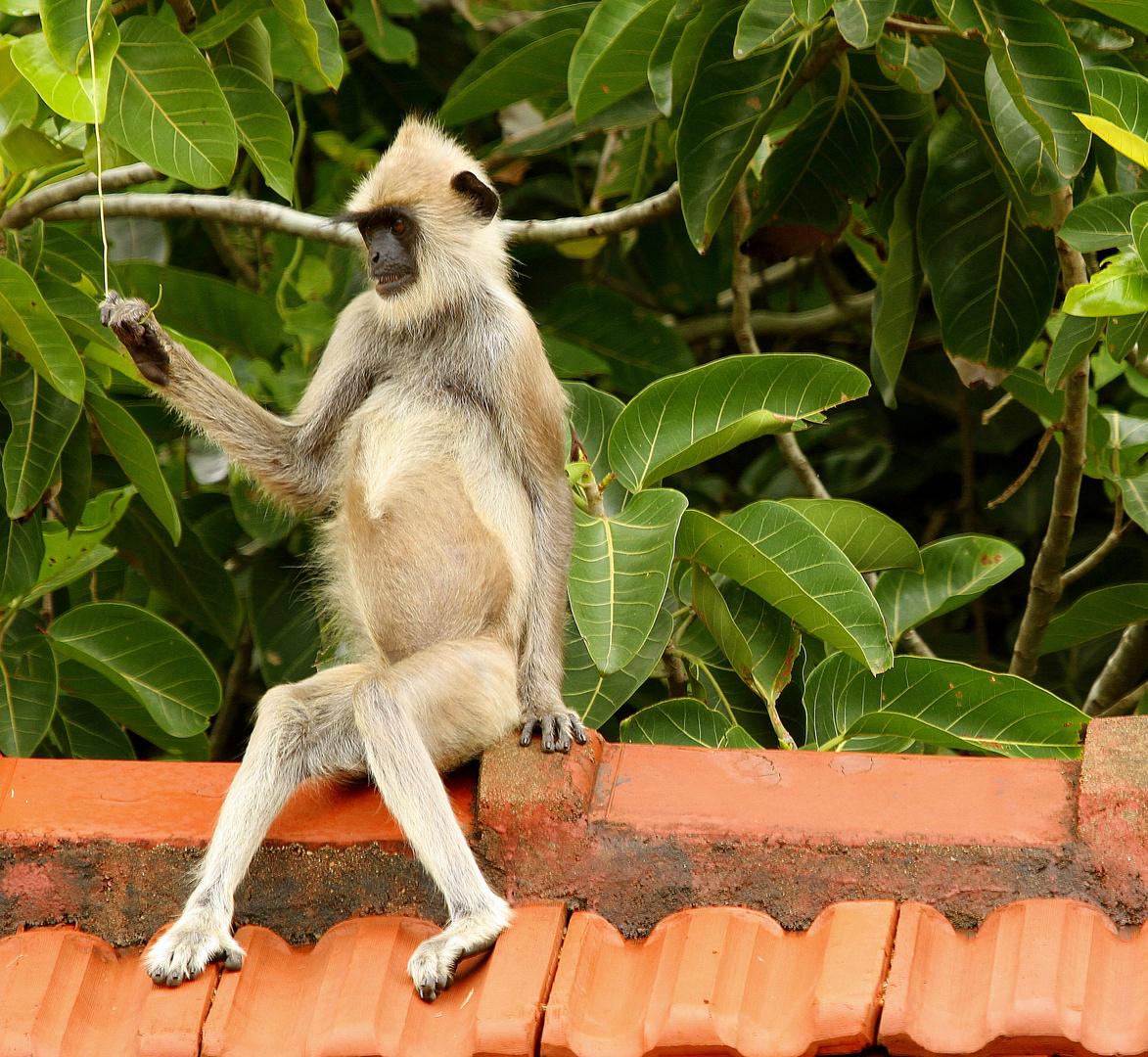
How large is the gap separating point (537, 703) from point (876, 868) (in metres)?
0.94

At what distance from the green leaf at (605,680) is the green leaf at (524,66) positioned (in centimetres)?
156

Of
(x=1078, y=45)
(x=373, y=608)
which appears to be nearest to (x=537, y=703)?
(x=373, y=608)

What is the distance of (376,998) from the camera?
7.43 ft

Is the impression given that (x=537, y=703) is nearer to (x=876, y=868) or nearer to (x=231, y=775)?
(x=231, y=775)

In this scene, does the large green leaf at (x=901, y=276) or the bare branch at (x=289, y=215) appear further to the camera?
the bare branch at (x=289, y=215)

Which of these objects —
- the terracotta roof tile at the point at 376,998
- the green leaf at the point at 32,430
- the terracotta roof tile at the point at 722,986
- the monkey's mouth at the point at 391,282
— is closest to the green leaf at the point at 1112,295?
the terracotta roof tile at the point at 722,986

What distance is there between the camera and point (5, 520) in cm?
338

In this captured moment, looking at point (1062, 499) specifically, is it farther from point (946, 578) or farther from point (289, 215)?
point (289, 215)

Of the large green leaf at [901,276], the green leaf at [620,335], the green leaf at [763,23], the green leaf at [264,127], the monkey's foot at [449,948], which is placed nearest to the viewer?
the monkey's foot at [449,948]

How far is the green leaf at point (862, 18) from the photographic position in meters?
2.84

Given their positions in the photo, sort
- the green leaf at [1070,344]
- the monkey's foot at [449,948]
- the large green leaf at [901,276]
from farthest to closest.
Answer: the large green leaf at [901,276] < the green leaf at [1070,344] < the monkey's foot at [449,948]

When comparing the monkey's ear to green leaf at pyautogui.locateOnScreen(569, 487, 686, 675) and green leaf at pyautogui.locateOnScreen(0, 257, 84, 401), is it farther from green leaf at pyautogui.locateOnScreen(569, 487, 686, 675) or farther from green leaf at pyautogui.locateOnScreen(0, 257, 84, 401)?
green leaf at pyautogui.locateOnScreen(0, 257, 84, 401)

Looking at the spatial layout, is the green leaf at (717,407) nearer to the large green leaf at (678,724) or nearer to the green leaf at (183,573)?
the large green leaf at (678,724)

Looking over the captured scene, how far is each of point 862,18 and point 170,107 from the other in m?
1.40
